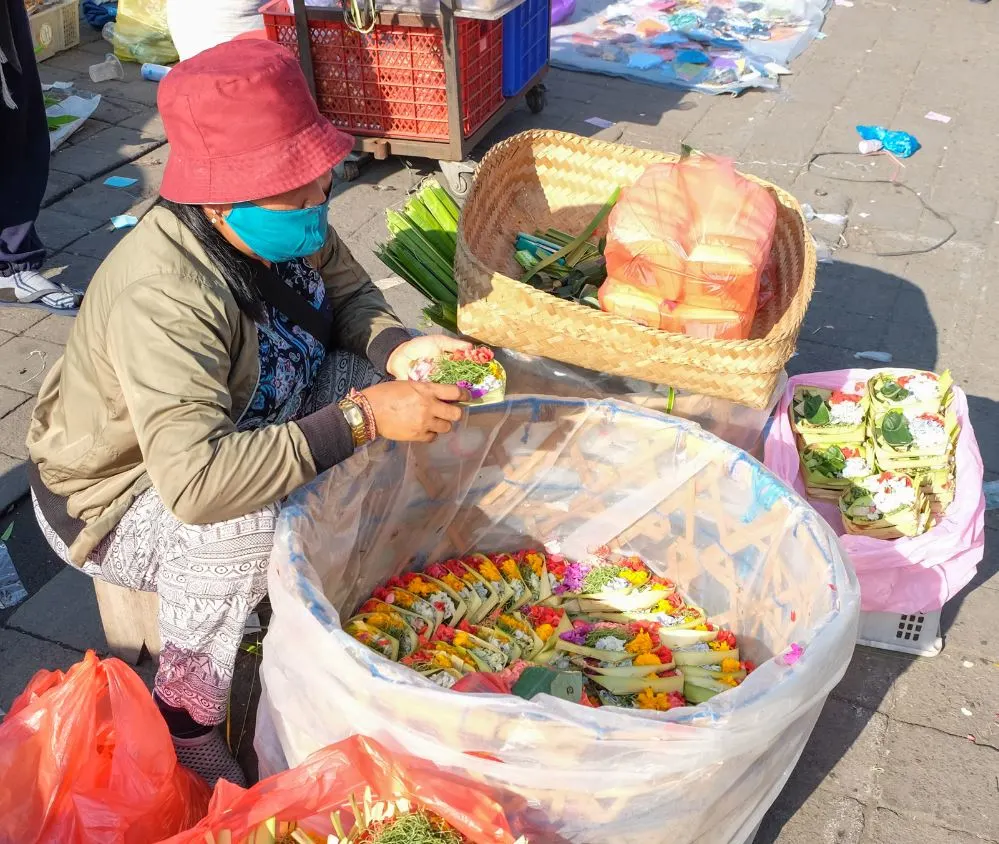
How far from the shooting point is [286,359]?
7.18ft

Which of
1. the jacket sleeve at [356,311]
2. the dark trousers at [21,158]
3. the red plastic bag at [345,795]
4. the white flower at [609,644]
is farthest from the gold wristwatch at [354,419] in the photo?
the dark trousers at [21,158]

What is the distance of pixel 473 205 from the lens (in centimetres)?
287

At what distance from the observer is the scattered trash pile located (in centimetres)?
595

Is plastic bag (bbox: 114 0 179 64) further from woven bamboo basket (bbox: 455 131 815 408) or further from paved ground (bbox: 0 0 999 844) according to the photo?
woven bamboo basket (bbox: 455 131 815 408)

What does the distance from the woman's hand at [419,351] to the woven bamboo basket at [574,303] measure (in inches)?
7.6

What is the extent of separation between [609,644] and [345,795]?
2.69ft

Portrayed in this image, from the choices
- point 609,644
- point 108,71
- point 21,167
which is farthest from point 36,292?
point 609,644

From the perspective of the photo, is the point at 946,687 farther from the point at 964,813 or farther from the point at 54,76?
the point at 54,76

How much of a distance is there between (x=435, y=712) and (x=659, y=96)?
16.1ft

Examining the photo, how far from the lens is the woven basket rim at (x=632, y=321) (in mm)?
2328

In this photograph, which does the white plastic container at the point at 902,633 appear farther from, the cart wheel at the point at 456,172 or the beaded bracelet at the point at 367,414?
the cart wheel at the point at 456,172

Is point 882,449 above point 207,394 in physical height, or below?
below

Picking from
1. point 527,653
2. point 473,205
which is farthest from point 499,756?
point 473,205

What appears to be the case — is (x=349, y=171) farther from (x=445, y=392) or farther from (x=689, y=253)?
(x=445, y=392)
